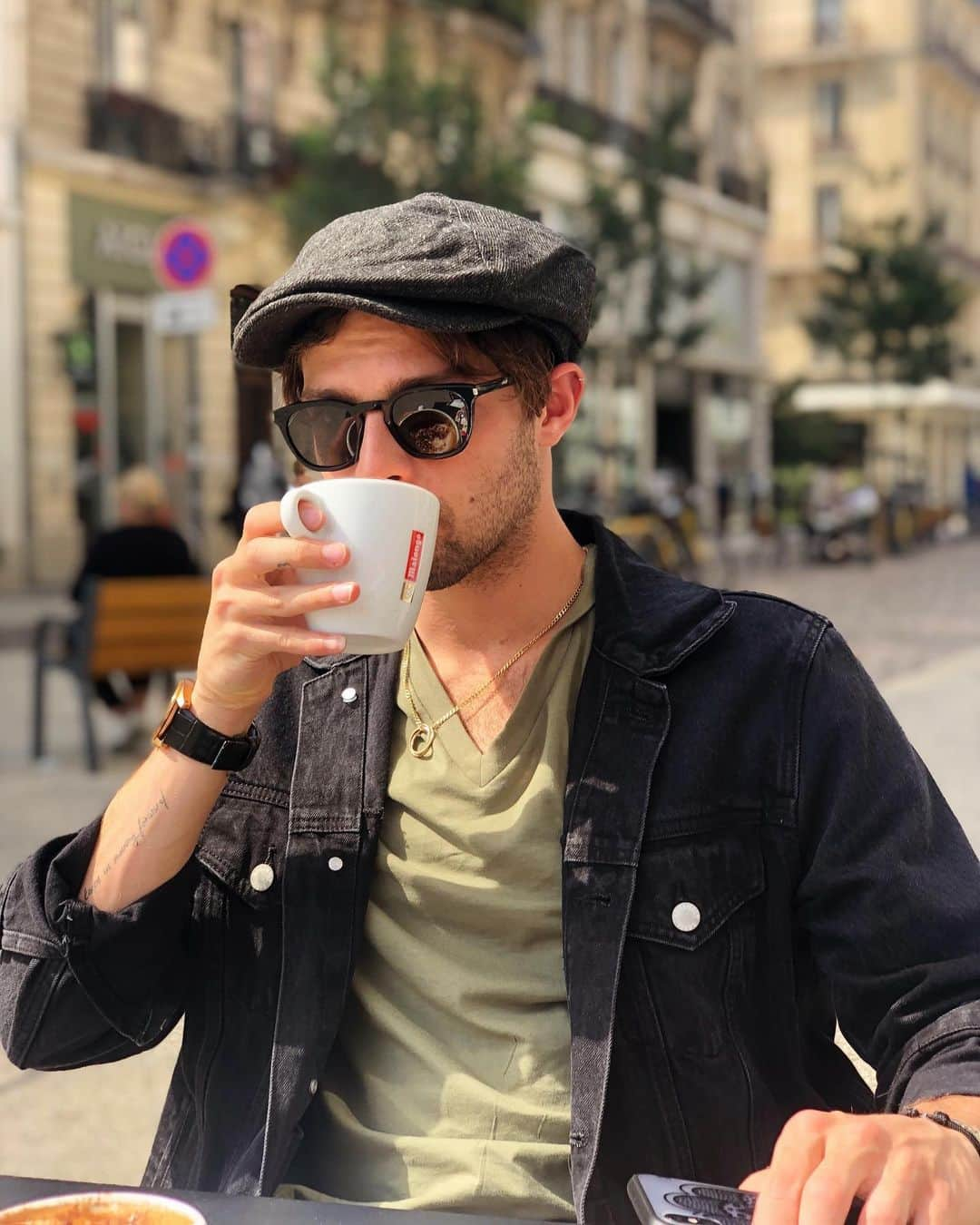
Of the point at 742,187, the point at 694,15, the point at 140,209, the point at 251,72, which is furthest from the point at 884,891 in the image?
the point at 742,187

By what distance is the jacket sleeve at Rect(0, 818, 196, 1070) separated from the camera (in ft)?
5.50

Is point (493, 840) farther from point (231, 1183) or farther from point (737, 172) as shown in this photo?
point (737, 172)

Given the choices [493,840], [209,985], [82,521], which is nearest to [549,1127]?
[493,840]

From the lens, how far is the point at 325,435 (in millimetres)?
1766

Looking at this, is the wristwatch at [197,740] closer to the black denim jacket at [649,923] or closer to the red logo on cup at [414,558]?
the black denim jacket at [649,923]

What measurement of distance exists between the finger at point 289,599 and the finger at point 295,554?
0.9 inches

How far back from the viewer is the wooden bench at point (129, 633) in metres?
7.81

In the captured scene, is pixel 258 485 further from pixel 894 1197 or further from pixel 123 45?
pixel 894 1197

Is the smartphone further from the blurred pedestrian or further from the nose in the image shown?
the blurred pedestrian

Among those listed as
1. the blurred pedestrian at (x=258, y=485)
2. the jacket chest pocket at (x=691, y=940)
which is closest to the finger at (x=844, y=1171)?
the jacket chest pocket at (x=691, y=940)

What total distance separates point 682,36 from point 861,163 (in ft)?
49.3

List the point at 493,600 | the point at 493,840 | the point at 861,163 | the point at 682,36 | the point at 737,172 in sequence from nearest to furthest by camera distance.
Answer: the point at 493,840, the point at 493,600, the point at 682,36, the point at 737,172, the point at 861,163

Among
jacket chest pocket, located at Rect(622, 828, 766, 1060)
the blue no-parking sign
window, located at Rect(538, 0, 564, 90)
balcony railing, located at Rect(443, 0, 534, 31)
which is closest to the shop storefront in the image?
balcony railing, located at Rect(443, 0, 534, 31)

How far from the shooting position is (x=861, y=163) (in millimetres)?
49625
